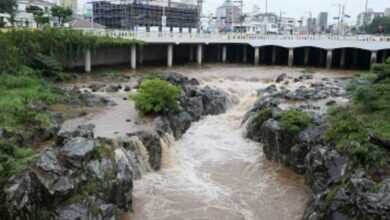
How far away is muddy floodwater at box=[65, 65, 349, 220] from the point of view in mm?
15711

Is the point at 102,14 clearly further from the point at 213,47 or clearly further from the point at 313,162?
the point at 313,162

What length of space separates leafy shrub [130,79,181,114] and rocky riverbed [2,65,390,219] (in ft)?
2.09

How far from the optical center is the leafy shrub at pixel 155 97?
23469mm

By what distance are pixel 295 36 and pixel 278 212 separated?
3977 centimetres

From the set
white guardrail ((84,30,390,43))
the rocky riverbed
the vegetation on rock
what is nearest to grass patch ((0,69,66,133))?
the rocky riverbed

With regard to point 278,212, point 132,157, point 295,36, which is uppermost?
point 295,36

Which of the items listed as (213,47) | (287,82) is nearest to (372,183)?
(287,82)

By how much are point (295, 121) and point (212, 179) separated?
210 inches

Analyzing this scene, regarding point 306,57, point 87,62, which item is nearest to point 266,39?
point 306,57

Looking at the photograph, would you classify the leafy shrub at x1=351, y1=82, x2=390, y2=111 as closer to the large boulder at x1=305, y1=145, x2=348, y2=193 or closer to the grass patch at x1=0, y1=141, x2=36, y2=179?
the large boulder at x1=305, y1=145, x2=348, y2=193

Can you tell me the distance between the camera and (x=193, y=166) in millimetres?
20188

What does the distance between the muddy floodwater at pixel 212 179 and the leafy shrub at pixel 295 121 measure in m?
2.06

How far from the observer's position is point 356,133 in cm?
1686

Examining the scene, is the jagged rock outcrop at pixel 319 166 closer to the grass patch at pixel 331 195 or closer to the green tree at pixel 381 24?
the grass patch at pixel 331 195
